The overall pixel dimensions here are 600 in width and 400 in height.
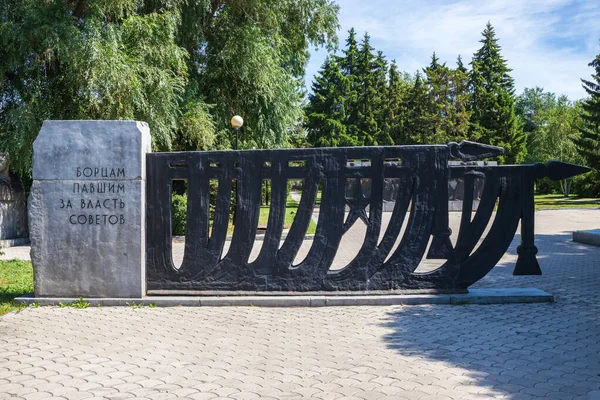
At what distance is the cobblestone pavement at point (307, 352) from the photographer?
14.7ft

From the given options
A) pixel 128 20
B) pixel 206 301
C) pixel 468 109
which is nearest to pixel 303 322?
pixel 206 301

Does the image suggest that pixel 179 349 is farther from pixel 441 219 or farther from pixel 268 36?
pixel 268 36

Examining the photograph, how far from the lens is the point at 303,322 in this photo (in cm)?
678

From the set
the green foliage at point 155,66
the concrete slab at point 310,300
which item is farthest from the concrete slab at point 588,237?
the green foliage at point 155,66

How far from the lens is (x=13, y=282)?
9641 mm

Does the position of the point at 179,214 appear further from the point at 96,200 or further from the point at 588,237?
the point at 588,237

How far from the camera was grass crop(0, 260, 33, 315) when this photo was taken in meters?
7.70

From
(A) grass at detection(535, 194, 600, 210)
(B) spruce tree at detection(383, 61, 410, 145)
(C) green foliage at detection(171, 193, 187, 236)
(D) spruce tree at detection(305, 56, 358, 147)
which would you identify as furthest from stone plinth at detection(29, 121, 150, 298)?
(B) spruce tree at detection(383, 61, 410, 145)

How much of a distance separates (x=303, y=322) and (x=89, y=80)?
1045cm

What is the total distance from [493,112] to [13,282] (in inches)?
1829

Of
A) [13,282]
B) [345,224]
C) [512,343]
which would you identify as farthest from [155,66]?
[512,343]

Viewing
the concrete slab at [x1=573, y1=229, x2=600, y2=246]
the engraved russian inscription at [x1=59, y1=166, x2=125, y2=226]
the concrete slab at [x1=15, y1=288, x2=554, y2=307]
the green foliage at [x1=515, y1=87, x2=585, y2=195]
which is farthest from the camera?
the green foliage at [x1=515, y1=87, x2=585, y2=195]

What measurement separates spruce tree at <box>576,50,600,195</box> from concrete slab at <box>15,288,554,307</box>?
4040 cm

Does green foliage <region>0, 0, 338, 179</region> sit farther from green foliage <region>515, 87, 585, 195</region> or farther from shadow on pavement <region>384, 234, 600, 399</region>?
green foliage <region>515, 87, 585, 195</region>
